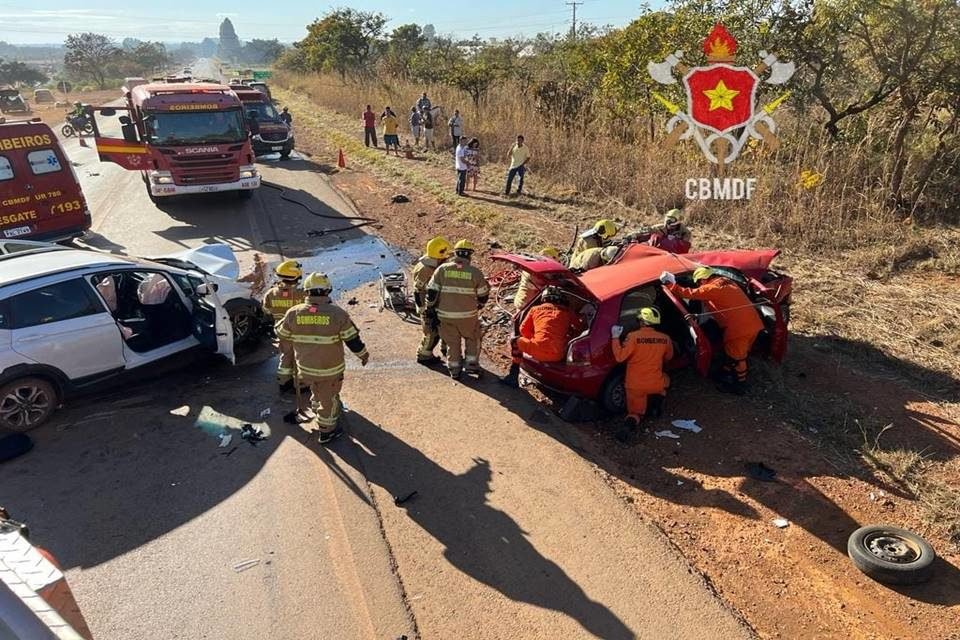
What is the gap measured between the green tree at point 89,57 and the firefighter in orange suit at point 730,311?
88.7 meters

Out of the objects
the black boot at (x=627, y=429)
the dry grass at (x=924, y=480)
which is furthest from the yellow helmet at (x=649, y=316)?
the dry grass at (x=924, y=480)

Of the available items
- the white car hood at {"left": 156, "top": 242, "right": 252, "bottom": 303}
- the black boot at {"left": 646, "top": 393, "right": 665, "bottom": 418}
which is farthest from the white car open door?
the black boot at {"left": 646, "top": 393, "right": 665, "bottom": 418}

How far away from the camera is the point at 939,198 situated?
1052 centimetres

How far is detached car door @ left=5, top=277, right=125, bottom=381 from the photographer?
554cm

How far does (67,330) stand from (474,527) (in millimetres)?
4162

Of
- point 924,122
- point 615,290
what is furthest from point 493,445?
point 924,122

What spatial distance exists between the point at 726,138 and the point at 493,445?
32.2ft

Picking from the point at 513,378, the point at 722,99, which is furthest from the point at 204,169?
the point at 722,99

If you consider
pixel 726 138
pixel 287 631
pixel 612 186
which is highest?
pixel 726 138

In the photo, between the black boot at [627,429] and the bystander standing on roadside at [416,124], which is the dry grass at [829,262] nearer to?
the black boot at [627,429]

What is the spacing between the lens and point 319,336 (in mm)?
5387

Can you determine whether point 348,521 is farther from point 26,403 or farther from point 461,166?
point 461,166

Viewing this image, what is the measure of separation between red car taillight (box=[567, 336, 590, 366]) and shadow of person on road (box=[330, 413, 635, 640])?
1263mm

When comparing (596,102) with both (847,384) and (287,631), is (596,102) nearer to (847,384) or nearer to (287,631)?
(847,384)
